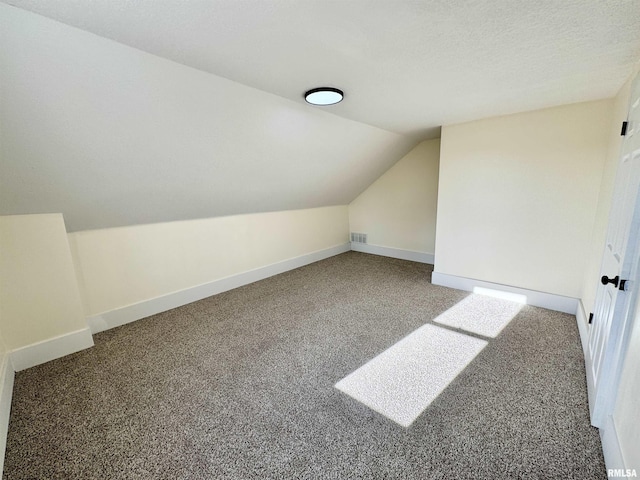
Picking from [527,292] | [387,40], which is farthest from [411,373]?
[387,40]

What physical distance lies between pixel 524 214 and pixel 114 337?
4167 mm

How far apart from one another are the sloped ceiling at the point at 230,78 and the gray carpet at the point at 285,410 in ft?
4.45

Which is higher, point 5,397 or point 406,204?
point 406,204

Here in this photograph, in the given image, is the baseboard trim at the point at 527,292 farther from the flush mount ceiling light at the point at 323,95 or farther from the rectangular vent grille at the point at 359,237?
the flush mount ceiling light at the point at 323,95

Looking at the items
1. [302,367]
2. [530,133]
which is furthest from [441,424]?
[530,133]

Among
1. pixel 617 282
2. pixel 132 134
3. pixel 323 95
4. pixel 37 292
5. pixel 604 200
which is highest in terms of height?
pixel 323 95

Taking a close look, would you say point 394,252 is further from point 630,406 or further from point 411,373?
point 630,406

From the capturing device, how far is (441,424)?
5.03 ft

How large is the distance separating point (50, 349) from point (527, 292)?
4.45 meters

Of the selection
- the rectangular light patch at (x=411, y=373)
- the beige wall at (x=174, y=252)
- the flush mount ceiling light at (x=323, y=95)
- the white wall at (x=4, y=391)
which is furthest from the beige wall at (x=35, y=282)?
the rectangular light patch at (x=411, y=373)

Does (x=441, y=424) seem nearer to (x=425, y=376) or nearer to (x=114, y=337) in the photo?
(x=425, y=376)

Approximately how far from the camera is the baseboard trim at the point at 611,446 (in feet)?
3.82

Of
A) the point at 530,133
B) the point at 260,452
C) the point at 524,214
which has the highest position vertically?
the point at 530,133

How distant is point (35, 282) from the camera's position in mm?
2152
